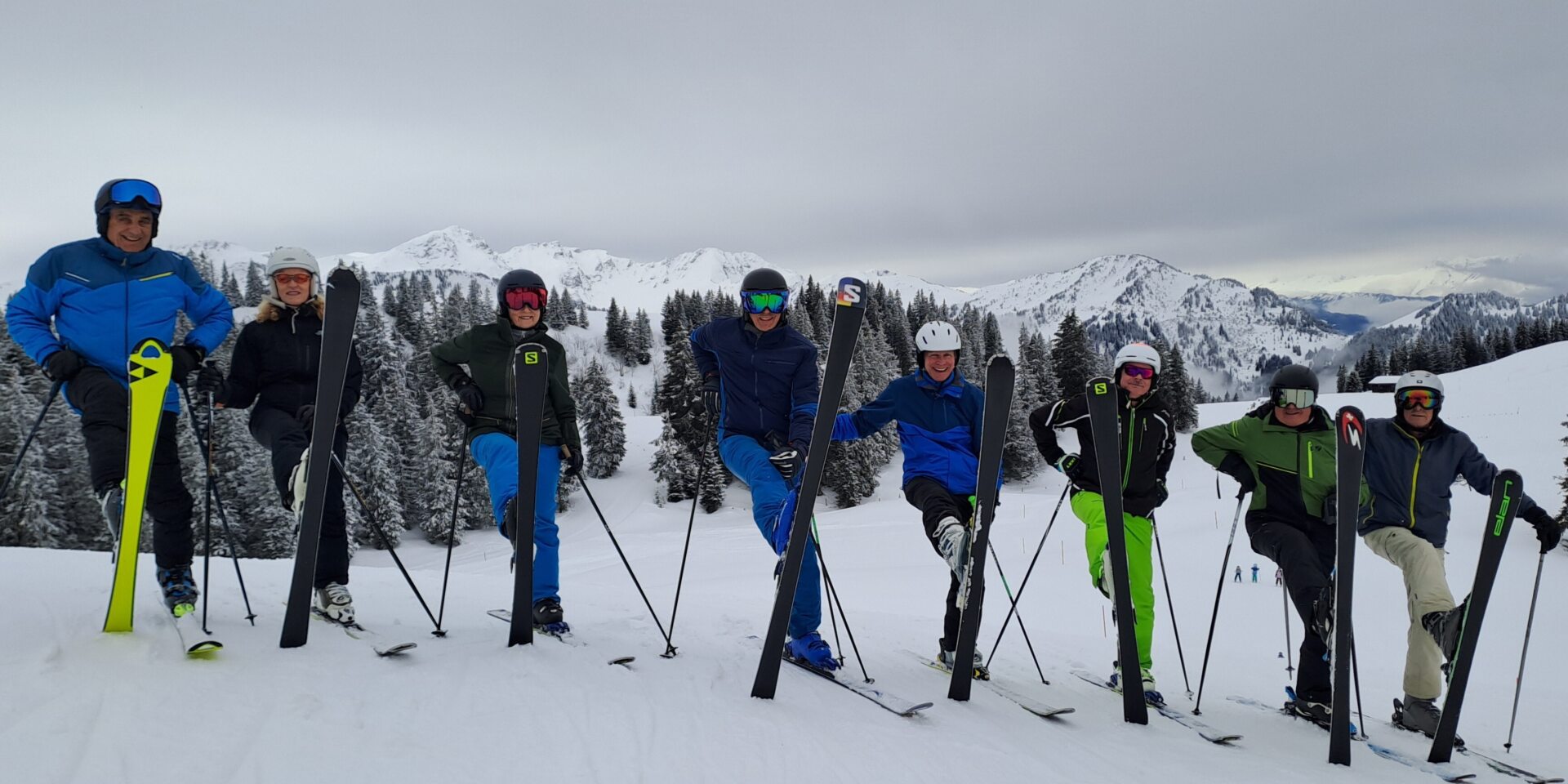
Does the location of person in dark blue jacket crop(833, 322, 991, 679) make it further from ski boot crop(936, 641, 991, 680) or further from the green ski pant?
the green ski pant

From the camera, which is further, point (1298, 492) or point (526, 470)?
point (1298, 492)

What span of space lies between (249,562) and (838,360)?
8178mm

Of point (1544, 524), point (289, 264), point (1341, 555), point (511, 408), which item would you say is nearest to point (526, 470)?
point (511, 408)

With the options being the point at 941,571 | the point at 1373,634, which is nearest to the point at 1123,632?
the point at 1373,634

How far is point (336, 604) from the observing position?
520 cm

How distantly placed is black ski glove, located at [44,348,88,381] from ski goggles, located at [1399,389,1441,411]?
919cm

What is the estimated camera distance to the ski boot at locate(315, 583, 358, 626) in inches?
203

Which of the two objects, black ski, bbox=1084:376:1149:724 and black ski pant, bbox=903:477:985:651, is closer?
black ski, bbox=1084:376:1149:724

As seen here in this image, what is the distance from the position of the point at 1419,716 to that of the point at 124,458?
29.9ft

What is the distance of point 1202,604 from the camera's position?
67.1 ft

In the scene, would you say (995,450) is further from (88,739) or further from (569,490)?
(569,490)

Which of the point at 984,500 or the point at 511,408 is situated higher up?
the point at 511,408

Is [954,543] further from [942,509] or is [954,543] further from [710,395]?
[710,395]

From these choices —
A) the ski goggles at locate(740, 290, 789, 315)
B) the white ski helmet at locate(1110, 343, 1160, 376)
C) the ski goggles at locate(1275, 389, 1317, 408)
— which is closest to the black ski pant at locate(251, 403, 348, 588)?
the ski goggles at locate(740, 290, 789, 315)
